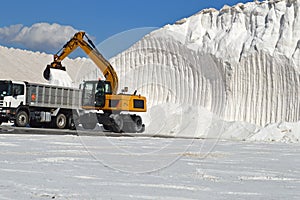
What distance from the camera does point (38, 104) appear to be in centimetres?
2895

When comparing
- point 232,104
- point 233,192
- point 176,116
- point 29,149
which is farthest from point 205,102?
point 233,192

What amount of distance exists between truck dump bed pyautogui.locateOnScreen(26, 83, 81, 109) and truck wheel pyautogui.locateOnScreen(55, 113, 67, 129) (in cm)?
61

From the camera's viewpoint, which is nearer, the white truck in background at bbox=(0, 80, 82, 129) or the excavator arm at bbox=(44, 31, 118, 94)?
the white truck in background at bbox=(0, 80, 82, 129)

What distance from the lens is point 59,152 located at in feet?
47.8

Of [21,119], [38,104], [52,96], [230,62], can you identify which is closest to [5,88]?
[21,119]

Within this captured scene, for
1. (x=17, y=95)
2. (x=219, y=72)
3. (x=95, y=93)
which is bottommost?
(x=17, y=95)

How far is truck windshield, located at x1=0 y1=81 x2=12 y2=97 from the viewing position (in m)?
27.9

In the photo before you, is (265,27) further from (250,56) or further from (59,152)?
(59,152)

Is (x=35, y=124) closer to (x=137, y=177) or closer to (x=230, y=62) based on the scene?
(x=230, y=62)

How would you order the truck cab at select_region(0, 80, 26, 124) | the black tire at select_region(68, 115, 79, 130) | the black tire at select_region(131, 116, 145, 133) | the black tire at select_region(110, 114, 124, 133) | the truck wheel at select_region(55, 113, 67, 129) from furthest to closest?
the black tire at select_region(131, 116, 145, 133) → the black tire at select_region(68, 115, 79, 130) → the truck wheel at select_region(55, 113, 67, 129) → the black tire at select_region(110, 114, 124, 133) → the truck cab at select_region(0, 80, 26, 124)

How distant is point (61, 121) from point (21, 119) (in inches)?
113

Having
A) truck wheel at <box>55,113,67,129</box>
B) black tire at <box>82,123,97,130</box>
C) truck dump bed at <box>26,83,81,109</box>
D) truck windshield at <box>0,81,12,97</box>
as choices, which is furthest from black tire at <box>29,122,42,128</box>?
black tire at <box>82,123,97,130</box>

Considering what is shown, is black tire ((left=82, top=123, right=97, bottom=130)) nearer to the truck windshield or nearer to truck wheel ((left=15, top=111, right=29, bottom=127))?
truck wheel ((left=15, top=111, right=29, bottom=127))

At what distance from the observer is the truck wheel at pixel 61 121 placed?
2995cm
